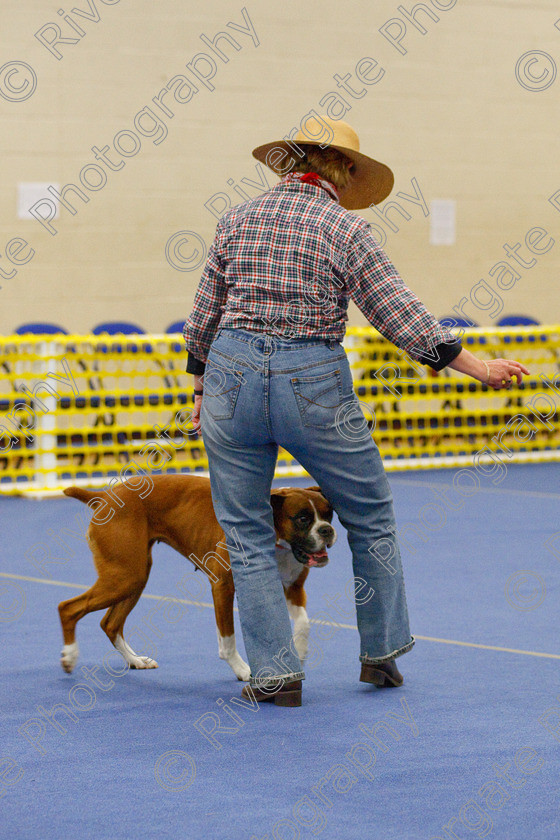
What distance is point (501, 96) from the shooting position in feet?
37.9

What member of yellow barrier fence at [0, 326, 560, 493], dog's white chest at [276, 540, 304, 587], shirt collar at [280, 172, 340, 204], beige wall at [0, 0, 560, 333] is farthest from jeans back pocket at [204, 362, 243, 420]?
beige wall at [0, 0, 560, 333]

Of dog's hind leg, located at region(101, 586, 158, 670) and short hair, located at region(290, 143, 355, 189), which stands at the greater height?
short hair, located at region(290, 143, 355, 189)

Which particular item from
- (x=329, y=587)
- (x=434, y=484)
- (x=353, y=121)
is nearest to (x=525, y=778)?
(x=329, y=587)

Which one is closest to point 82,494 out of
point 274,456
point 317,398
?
point 274,456

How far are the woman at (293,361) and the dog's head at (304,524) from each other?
7 centimetres

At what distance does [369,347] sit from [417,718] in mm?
6094

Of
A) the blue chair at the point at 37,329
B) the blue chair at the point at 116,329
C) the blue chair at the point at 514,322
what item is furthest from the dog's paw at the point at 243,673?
the blue chair at the point at 514,322

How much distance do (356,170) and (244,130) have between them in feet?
24.4

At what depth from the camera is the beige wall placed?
32.4 ft

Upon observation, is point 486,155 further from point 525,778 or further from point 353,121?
point 525,778

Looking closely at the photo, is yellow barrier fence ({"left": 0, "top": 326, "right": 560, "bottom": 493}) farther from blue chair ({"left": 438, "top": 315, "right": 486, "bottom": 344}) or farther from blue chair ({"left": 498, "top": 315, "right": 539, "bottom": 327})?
blue chair ({"left": 498, "top": 315, "right": 539, "bottom": 327})

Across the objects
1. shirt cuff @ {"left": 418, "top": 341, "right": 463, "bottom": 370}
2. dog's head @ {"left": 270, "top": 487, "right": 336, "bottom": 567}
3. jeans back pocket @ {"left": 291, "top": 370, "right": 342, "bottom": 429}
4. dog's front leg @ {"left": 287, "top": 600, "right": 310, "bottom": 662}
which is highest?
shirt cuff @ {"left": 418, "top": 341, "right": 463, "bottom": 370}

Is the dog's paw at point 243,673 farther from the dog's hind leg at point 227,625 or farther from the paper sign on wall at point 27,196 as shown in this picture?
the paper sign on wall at point 27,196

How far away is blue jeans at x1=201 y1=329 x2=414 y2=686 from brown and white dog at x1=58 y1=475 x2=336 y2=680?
12 cm
